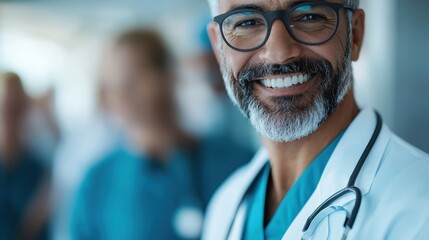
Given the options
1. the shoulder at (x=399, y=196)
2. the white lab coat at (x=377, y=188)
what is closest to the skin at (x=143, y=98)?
the white lab coat at (x=377, y=188)

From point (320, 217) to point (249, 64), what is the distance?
306mm

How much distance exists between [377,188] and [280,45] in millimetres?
291

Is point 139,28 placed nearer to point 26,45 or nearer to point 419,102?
point 419,102

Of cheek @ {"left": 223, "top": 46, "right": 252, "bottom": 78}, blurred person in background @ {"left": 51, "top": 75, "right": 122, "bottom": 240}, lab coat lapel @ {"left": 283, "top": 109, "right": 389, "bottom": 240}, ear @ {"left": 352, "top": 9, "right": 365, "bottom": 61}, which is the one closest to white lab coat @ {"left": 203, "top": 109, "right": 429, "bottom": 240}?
lab coat lapel @ {"left": 283, "top": 109, "right": 389, "bottom": 240}

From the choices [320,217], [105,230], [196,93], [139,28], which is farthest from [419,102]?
[320,217]

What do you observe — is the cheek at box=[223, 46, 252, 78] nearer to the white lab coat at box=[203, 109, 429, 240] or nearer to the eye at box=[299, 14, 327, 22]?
the eye at box=[299, 14, 327, 22]

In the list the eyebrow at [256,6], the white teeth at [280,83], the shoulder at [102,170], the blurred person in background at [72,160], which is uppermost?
the eyebrow at [256,6]

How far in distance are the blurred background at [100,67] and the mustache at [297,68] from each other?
3.31 ft

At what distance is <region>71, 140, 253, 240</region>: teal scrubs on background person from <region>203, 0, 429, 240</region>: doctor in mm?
784

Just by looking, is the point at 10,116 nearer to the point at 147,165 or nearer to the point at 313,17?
the point at 147,165

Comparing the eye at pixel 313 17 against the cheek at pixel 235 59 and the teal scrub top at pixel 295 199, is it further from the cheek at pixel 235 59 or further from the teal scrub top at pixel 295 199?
the teal scrub top at pixel 295 199

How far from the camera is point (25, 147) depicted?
110 inches

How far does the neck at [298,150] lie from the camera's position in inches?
46.3

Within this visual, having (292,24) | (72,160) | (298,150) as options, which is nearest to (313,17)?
(292,24)
